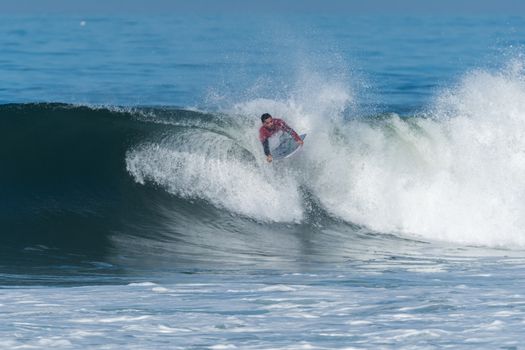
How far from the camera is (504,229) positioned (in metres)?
14.6

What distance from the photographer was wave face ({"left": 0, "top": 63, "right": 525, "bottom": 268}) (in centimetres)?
1409

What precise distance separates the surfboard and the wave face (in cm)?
25

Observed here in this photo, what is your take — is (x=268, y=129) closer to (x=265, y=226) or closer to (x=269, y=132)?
(x=269, y=132)

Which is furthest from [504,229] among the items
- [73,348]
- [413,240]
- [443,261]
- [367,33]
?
[367,33]

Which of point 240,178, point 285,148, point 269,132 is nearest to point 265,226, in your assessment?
point 240,178

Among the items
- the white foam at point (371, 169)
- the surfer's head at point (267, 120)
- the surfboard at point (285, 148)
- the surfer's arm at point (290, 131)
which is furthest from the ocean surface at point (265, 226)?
the surfer's head at point (267, 120)

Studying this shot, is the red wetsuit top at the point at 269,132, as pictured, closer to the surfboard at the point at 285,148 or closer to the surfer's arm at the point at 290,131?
the surfer's arm at the point at 290,131

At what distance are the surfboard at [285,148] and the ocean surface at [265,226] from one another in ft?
0.72

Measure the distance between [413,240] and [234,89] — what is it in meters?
19.5

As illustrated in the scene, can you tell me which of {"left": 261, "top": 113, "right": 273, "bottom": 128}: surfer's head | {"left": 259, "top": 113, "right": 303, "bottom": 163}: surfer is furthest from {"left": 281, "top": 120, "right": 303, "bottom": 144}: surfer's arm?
{"left": 261, "top": 113, "right": 273, "bottom": 128}: surfer's head

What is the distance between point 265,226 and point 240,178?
1.31m

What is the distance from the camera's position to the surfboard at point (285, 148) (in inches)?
607

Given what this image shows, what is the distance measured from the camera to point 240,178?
50.4 ft

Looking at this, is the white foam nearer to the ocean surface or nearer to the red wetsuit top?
the ocean surface
